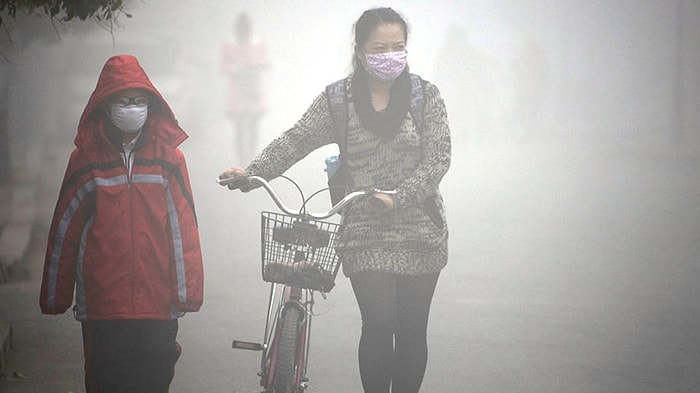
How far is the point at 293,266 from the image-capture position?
5.54m

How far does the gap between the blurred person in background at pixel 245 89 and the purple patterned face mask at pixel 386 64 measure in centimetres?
713

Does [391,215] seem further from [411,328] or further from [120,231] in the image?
[120,231]

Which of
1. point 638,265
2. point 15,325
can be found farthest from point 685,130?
point 15,325

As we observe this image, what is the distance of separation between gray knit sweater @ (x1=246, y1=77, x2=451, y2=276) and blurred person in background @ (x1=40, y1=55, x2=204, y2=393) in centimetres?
46

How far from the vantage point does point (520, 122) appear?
44.4 ft

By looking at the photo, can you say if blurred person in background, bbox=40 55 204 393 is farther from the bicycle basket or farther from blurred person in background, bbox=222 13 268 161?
blurred person in background, bbox=222 13 268 161

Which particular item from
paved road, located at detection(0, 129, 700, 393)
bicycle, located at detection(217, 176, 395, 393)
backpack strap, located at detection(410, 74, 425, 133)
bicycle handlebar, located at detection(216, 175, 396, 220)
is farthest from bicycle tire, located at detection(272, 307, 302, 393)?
paved road, located at detection(0, 129, 700, 393)

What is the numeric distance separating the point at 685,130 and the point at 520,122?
1670mm

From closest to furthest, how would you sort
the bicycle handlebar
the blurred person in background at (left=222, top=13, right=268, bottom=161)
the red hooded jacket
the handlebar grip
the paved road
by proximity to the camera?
the bicycle handlebar, the red hooded jacket, the handlebar grip, the paved road, the blurred person in background at (left=222, top=13, right=268, bottom=161)

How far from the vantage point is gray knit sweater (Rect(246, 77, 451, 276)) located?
5.77m

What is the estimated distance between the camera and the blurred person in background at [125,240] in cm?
548

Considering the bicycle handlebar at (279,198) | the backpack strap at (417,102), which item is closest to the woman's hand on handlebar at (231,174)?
the bicycle handlebar at (279,198)

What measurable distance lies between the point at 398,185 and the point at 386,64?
0.52 meters

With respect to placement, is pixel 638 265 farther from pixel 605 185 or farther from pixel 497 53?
pixel 497 53
